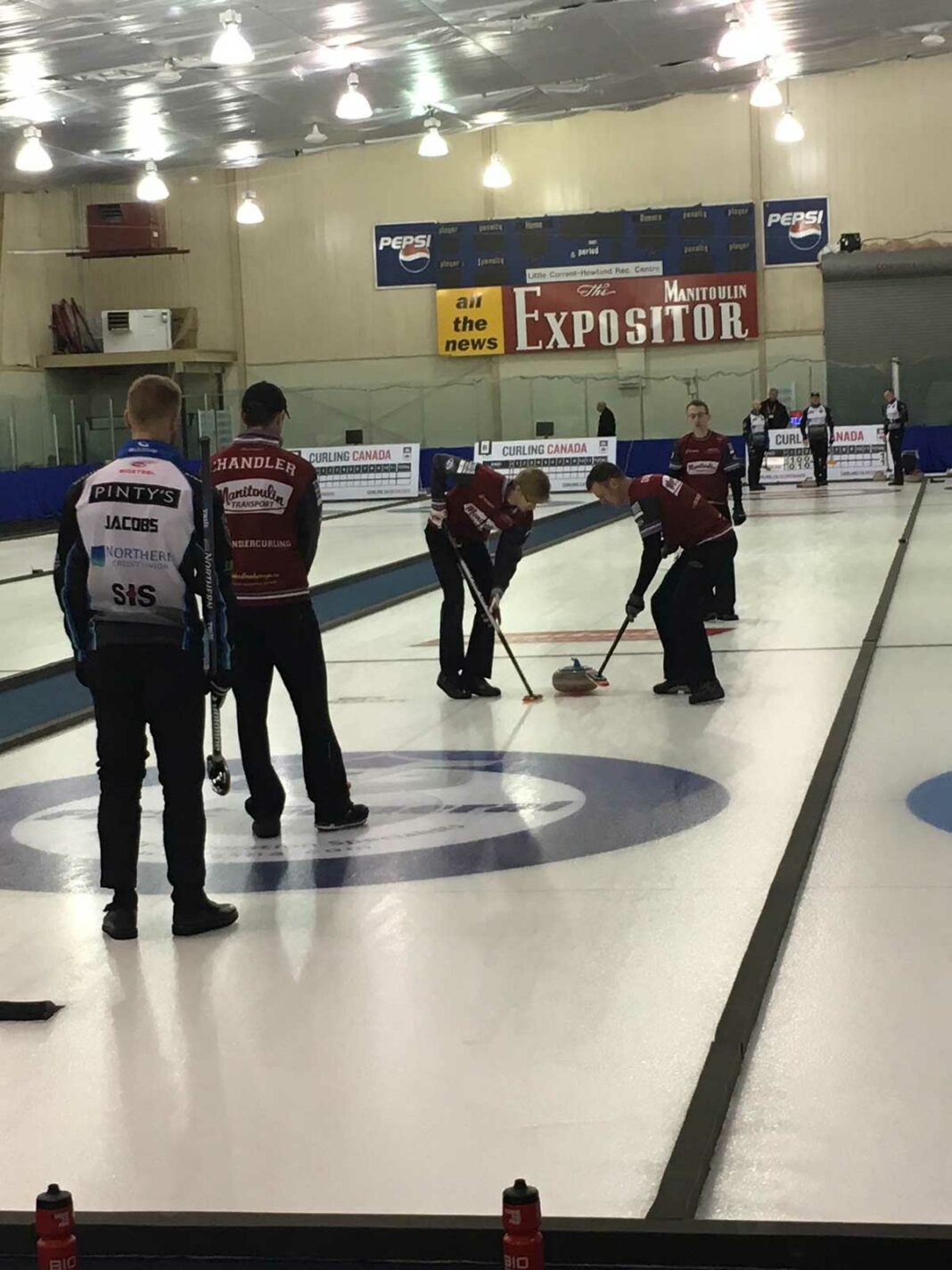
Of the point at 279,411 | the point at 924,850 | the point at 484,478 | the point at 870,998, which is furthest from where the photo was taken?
the point at 484,478

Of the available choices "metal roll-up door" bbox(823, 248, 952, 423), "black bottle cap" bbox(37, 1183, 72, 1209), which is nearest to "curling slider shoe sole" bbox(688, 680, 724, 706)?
"black bottle cap" bbox(37, 1183, 72, 1209)

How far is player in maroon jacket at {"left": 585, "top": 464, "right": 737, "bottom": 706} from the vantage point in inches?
360

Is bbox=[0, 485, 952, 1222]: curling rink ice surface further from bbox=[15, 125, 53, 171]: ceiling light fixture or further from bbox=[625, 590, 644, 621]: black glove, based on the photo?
bbox=[15, 125, 53, 171]: ceiling light fixture

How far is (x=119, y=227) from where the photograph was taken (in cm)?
3531

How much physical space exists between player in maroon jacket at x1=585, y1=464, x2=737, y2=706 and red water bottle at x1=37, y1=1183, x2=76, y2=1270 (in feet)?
21.9

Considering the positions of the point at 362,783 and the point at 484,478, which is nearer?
the point at 362,783

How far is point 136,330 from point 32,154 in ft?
65.8

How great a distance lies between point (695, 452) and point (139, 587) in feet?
25.1

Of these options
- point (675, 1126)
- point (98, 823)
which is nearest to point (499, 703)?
point (98, 823)

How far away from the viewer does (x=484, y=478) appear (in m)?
9.42

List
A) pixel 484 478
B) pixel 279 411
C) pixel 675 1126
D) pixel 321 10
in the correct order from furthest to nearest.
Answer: pixel 321 10 → pixel 484 478 → pixel 279 411 → pixel 675 1126

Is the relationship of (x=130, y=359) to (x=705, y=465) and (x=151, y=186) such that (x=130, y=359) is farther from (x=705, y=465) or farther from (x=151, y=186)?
(x=705, y=465)

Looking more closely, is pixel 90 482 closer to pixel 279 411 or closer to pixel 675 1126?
pixel 279 411

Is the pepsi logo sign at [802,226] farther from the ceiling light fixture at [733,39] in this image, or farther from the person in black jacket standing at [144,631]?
the person in black jacket standing at [144,631]
